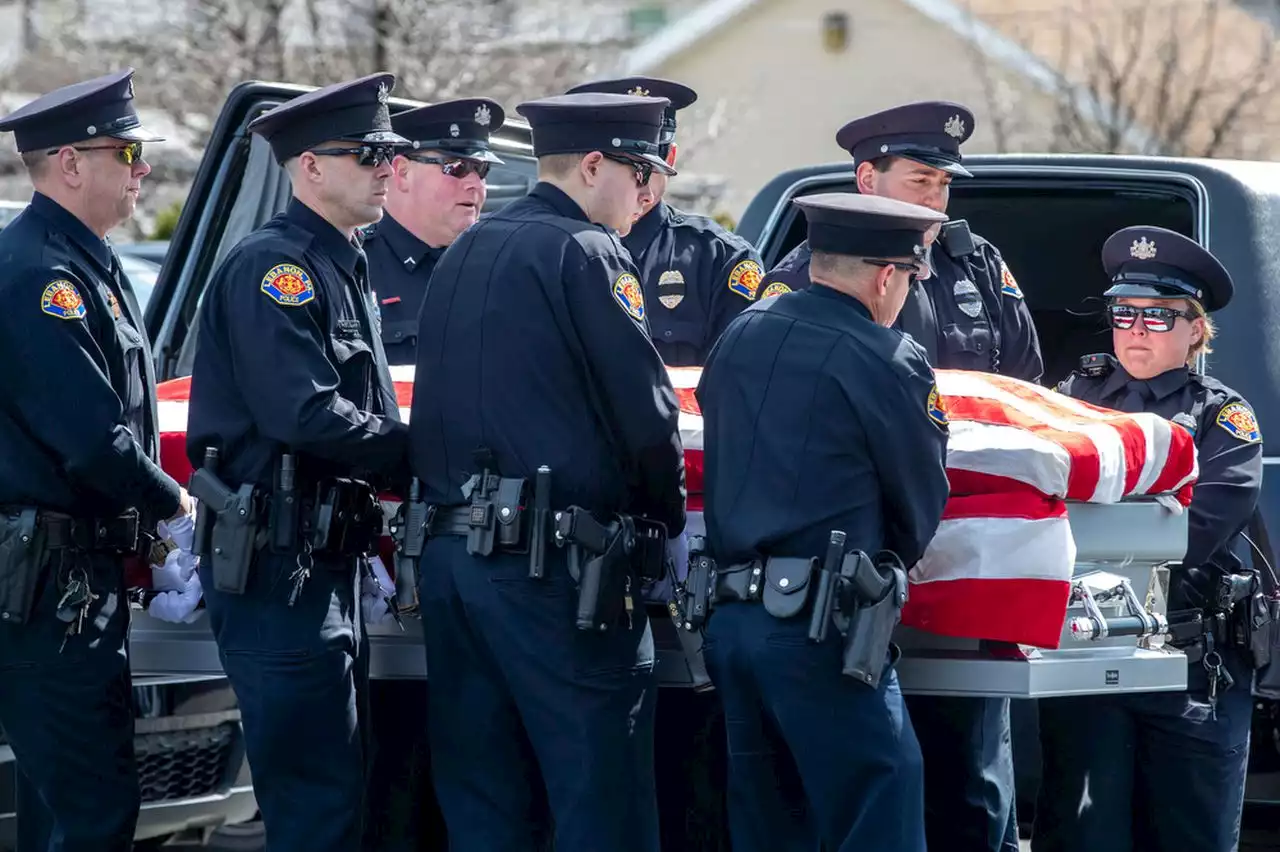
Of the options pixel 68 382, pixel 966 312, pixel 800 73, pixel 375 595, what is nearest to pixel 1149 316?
pixel 966 312

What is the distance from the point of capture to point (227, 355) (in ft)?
13.9

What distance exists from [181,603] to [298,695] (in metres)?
0.53

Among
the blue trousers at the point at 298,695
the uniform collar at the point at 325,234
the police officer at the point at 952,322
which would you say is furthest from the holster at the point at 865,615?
the uniform collar at the point at 325,234

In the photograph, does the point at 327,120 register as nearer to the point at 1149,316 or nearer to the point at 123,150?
the point at 123,150

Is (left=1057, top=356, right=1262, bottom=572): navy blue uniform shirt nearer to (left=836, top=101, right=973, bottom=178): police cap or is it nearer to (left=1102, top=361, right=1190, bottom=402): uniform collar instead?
(left=1102, top=361, right=1190, bottom=402): uniform collar

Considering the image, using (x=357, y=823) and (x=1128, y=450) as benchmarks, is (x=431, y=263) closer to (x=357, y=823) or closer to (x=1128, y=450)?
(x=357, y=823)

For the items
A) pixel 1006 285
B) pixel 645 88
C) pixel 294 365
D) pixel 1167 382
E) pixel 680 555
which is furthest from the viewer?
pixel 645 88

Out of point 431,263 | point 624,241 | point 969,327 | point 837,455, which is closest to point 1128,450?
point 837,455

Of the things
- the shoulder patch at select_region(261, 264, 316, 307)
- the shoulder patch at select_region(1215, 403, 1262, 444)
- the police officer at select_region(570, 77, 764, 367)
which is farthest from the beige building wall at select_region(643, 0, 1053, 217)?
the shoulder patch at select_region(261, 264, 316, 307)

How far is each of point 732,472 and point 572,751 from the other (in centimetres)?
64

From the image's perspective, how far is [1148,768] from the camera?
4625 millimetres

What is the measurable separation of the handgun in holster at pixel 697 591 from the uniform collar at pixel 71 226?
1473 mm

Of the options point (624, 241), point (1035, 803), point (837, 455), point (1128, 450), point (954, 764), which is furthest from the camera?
point (624, 241)

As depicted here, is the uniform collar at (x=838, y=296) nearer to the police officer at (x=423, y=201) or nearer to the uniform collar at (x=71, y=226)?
the police officer at (x=423, y=201)
